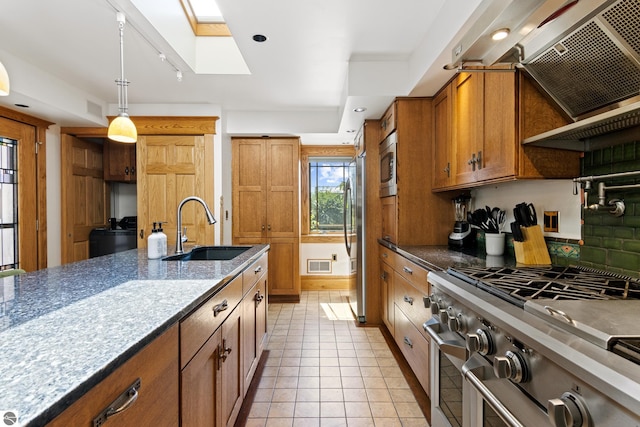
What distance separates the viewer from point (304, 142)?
4.75 meters

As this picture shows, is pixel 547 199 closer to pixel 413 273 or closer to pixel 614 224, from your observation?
pixel 614 224

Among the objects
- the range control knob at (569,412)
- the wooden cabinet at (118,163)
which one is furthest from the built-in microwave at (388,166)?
the wooden cabinet at (118,163)

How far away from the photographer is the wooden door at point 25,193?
3.29 meters

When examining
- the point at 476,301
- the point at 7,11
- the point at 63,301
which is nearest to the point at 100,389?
the point at 63,301

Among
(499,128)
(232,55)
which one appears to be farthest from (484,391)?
(232,55)

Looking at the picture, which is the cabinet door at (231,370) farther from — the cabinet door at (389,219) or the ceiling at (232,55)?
the ceiling at (232,55)

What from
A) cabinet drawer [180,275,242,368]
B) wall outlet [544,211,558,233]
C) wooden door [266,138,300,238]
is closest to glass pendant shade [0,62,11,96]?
cabinet drawer [180,275,242,368]

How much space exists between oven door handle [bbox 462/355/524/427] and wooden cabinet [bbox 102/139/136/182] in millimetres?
4780

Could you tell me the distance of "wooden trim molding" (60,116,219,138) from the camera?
153 inches

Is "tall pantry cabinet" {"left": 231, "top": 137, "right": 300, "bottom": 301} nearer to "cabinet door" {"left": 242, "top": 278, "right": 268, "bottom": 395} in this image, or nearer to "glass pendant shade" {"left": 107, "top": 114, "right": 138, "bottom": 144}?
"cabinet door" {"left": 242, "top": 278, "right": 268, "bottom": 395}

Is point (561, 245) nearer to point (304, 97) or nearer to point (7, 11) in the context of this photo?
point (304, 97)

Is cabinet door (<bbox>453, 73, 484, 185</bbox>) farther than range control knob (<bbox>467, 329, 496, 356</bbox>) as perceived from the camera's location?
Yes

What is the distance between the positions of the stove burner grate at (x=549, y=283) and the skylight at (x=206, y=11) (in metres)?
2.67

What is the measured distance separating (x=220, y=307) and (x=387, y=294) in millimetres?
1967
